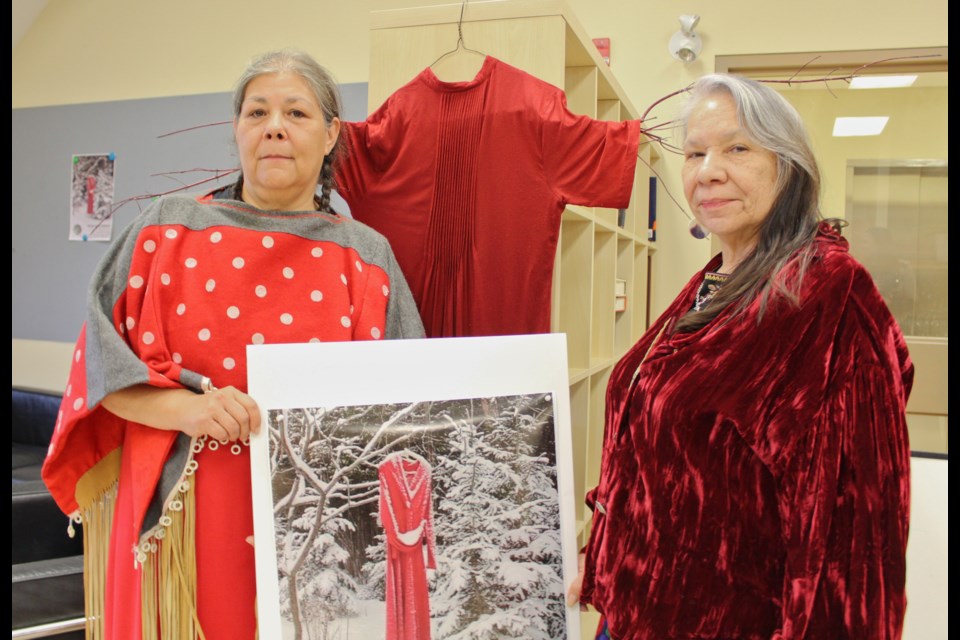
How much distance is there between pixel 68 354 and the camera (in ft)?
13.8

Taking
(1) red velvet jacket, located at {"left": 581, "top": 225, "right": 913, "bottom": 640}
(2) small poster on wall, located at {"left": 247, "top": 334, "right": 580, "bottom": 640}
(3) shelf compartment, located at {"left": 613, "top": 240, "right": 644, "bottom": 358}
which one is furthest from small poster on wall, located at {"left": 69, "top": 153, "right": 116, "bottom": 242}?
(1) red velvet jacket, located at {"left": 581, "top": 225, "right": 913, "bottom": 640}

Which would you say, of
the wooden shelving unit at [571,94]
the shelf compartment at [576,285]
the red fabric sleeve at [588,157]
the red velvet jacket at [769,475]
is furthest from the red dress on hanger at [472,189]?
the shelf compartment at [576,285]

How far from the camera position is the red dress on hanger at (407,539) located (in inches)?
43.4

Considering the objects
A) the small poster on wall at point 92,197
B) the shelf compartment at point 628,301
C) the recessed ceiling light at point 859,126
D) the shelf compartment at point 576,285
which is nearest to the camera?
the shelf compartment at point 576,285

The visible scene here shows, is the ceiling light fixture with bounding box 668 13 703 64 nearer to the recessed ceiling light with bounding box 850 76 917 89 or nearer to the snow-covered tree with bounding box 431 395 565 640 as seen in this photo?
the recessed ceiling light with bounding box 850 76 917 89

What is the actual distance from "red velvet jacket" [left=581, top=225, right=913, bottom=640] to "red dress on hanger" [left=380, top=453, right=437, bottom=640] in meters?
0.26

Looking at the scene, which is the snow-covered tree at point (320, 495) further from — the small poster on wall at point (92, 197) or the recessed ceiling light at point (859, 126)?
the small poster on wall at point (92, 197)

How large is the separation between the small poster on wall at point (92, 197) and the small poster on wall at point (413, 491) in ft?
11.3

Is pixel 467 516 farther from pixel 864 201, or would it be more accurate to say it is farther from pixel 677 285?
pixel 864 201

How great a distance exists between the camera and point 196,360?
120cm

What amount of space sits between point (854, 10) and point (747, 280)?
9.06 feet

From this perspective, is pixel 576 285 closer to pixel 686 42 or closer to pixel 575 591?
pixel 575 591

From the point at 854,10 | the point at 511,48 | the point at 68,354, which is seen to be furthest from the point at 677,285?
the point at 68,354

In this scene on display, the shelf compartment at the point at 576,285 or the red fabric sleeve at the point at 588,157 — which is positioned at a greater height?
the red fabric sleeve at the point at 588,157
